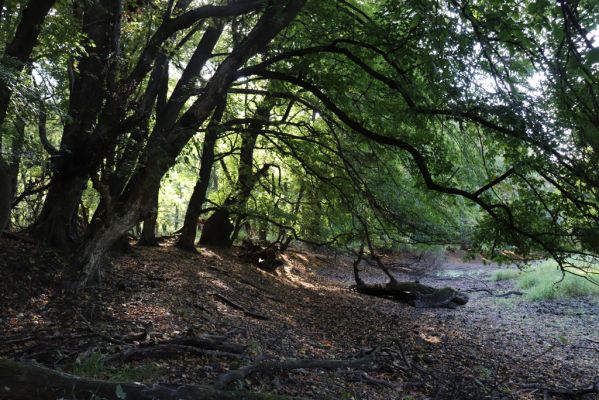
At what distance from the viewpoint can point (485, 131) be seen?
269 inches

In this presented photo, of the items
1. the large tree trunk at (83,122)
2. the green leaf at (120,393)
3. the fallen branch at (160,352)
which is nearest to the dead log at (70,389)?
the green leaf at (120,393)

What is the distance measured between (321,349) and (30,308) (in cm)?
387

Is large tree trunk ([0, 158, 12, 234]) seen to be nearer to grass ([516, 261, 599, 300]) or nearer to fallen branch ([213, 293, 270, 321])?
fallen branch ([213, 293, 270, 321])

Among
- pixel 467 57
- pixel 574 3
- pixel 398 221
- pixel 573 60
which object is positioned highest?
pixel 467 57

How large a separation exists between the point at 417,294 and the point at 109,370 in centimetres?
1184

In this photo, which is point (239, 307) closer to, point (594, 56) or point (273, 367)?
point (273, 367)

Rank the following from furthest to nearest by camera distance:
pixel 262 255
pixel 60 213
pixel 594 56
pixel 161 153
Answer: pixel 262 255 → pixel 60 213 → pixel 161 153 → pixel 594 56

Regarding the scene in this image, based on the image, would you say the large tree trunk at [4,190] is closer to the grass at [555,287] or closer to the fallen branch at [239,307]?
the fallen branch at [239,307]

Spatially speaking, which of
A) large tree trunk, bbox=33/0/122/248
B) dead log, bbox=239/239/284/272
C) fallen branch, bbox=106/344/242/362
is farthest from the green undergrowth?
dead log, bbox=239/239/284/272

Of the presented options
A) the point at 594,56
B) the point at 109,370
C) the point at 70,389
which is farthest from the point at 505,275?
the point at 594,56

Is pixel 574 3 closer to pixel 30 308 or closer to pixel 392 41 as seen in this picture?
pixel 392 41

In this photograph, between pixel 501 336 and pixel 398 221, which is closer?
pixel 398 221

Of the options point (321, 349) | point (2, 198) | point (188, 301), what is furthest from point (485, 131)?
point (2, 198)

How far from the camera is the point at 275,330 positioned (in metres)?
7.71
